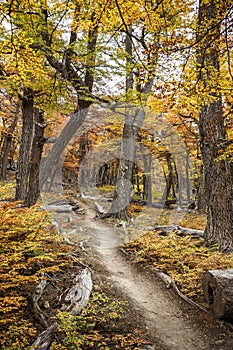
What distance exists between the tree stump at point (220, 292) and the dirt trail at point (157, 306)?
455 millimetres

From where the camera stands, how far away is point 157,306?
4.76 metres

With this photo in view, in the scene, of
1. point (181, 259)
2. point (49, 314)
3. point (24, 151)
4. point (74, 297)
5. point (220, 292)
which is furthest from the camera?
point (24, 151)

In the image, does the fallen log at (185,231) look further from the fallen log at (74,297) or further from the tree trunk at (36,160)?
the tree trunk at (36,160)

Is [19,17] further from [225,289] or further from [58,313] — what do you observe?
[225,289]

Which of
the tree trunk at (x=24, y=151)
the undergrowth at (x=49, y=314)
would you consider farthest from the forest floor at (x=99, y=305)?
the tree trunk at (x=24, y=151)

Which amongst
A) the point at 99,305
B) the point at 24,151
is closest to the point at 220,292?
the point at 99,305

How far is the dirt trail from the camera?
12.0 ft

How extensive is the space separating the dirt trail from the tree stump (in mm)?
455

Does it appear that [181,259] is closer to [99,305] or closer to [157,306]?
[157,306]

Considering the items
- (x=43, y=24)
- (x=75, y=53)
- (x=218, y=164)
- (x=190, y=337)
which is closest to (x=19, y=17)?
(x=43, y=24)

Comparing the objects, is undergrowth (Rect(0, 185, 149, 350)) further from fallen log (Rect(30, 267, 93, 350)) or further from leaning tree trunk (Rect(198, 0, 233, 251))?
leaning tree trunk (Rect(198, 0, 233, 251))

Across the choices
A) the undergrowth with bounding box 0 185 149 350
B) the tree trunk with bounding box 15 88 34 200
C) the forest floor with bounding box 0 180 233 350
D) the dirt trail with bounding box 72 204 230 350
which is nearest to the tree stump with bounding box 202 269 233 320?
the forest floor with bounding box 0 180 233 350

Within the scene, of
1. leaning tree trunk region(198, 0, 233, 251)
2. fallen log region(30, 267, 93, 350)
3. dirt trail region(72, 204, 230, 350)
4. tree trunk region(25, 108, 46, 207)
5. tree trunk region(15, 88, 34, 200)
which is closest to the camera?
fallen log region(30, 267, 93, 350)

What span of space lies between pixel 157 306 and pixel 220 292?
1416mm
